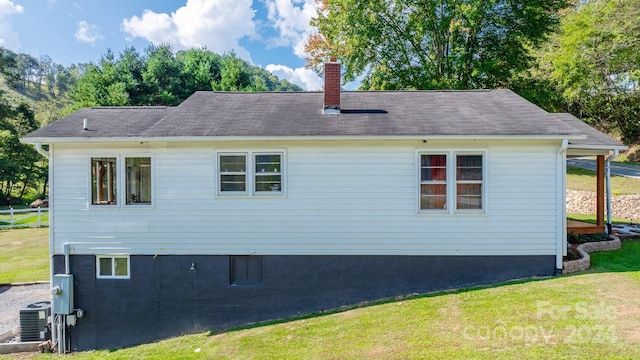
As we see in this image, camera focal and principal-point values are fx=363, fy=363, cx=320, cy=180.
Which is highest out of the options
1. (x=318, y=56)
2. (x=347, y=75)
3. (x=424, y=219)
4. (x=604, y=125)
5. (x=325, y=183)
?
(x=318, y=56)

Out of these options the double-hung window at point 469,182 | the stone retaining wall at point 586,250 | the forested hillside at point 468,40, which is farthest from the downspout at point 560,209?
the forested hillside at point 468,40

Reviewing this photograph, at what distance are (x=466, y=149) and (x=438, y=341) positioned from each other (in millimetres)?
4283

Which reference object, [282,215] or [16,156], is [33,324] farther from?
[16,156]

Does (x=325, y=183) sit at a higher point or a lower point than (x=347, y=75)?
lower

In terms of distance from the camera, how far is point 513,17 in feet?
67.5

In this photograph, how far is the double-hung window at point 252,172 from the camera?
838 cm

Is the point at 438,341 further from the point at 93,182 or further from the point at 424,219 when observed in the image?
the point at 93,182

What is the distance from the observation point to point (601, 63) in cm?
2719

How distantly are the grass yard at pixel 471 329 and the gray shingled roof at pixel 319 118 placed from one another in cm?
327

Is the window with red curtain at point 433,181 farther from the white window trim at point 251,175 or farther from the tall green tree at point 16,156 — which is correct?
the tall green tree at point 16,156

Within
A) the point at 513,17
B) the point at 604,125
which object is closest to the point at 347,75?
the point at 513,17

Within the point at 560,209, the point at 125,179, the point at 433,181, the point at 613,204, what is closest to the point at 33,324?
the point at 125,179

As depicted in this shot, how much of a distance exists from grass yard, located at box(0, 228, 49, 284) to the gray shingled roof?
7.75 meters

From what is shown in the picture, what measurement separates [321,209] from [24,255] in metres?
15.9
